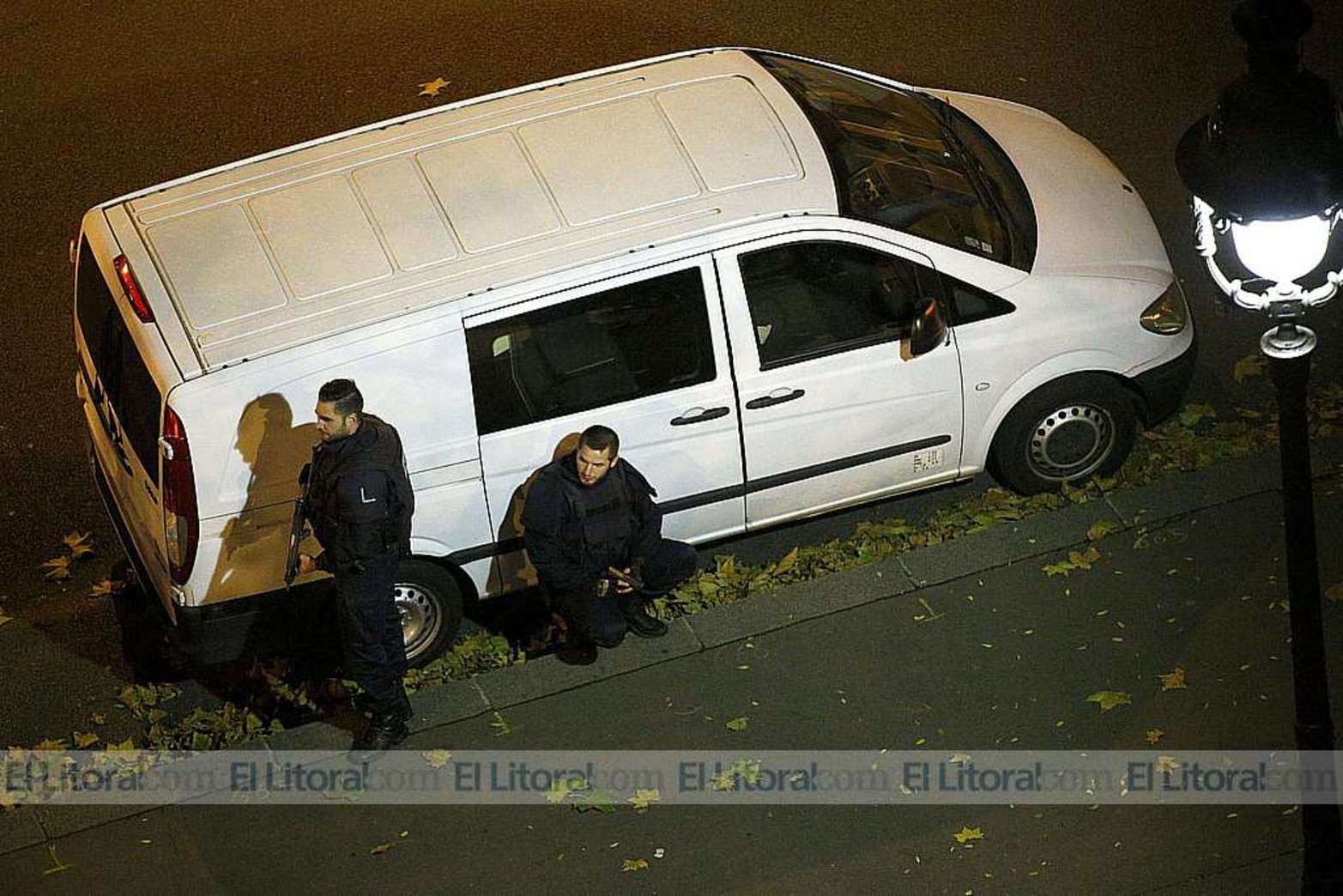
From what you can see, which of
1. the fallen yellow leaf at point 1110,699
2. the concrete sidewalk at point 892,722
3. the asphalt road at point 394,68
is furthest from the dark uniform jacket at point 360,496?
the asphalt road at point 394,68

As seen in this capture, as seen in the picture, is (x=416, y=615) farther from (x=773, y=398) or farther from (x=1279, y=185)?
(x=1279, y=185)

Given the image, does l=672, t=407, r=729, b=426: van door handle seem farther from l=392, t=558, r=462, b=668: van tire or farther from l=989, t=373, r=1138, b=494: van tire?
l=989, t=373, r=1138, b=494: van tire

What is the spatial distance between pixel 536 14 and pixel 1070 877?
827cm

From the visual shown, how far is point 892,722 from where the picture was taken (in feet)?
25.6

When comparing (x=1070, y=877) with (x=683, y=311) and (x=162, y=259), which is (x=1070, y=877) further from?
(x=162, y=259)

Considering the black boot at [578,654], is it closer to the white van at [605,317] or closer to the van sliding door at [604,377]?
the white van at [605,317]

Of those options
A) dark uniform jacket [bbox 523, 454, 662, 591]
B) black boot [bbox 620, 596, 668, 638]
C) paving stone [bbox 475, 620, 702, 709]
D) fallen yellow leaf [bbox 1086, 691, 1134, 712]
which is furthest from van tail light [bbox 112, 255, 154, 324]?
fallen yellow leaf [bbox 1086, 691, 1134, 712]

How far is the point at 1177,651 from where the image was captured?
799 centimetres

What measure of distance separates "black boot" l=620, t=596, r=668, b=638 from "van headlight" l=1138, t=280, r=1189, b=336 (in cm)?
277

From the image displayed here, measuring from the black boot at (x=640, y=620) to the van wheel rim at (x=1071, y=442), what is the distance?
2.08m

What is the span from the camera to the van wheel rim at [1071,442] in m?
8.55

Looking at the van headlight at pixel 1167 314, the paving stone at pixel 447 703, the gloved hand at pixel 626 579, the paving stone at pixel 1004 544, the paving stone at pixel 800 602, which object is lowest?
the paving stone at pixel 1004 544

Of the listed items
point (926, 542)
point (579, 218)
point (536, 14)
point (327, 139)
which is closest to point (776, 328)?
point (579, 218)

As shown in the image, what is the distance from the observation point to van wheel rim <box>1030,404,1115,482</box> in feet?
28.1
